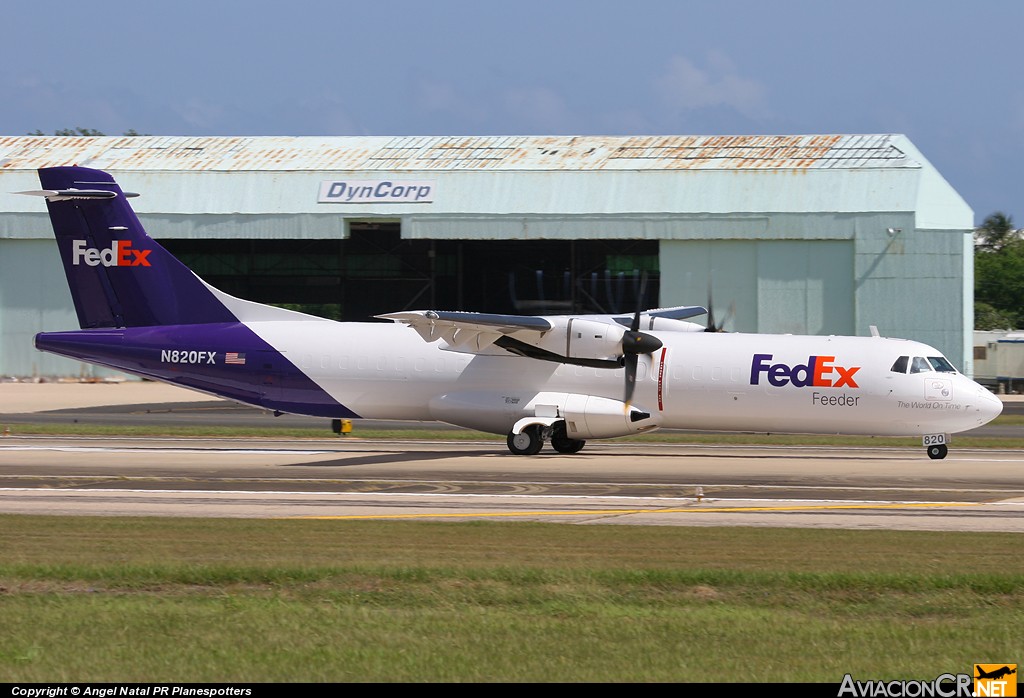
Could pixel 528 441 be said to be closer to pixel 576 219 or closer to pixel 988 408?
pixel 988 408

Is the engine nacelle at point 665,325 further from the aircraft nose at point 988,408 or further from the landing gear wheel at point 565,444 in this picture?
the aircraft nose at point 988,408

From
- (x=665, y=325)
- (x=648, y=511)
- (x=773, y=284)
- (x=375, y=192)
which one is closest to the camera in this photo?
(x=648, y=511)

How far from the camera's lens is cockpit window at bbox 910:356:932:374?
26.0 m

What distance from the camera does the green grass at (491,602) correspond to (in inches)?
368

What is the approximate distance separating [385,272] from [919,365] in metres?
41.5

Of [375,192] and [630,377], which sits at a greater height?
[375,192]

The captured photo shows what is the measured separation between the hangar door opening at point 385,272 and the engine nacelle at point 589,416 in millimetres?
32295

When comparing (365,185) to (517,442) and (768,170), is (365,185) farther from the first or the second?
(517,442)

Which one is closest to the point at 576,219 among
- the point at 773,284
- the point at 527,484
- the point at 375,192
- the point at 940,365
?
the point at 773,284

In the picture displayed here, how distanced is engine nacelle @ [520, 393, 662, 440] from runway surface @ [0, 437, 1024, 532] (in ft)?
2.23

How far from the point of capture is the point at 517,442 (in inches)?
1064

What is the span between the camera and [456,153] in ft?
188

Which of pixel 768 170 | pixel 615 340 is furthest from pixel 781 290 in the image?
pixel 615 340

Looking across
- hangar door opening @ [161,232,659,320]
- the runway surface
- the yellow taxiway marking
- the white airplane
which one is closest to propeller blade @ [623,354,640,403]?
the white airplane
